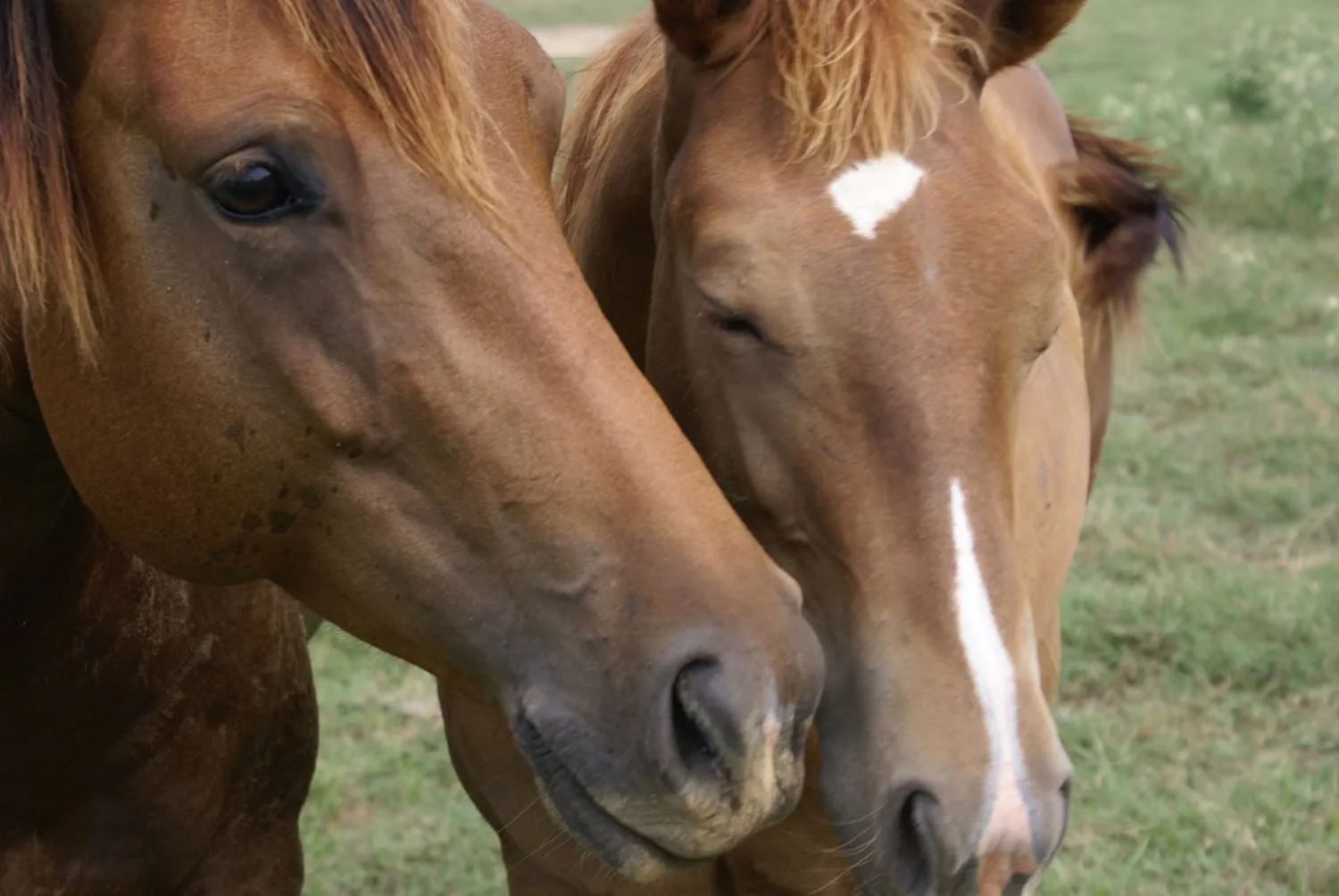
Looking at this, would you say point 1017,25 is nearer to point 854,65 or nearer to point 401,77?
point 854,65

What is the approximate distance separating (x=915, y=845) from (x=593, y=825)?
44 centimetres

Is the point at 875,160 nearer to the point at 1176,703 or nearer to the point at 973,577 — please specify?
the point at 973,577

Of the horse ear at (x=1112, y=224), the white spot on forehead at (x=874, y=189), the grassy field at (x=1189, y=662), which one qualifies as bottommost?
the grassy field at (x=1189, y=662)

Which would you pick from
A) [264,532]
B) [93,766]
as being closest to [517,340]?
[264,532]

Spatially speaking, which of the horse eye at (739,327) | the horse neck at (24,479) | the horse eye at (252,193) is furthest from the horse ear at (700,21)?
the horse neck at (24,479)

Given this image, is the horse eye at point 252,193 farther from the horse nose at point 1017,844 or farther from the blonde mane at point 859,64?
the horse nose at point 1017,844

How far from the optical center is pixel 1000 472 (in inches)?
77.7

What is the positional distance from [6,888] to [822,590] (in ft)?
4.34

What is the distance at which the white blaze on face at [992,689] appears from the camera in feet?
5.85

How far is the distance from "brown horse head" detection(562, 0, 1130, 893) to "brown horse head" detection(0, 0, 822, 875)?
0.85 feet

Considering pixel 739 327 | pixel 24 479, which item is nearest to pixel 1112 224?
pixel 739 327

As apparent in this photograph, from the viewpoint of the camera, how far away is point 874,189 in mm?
2002

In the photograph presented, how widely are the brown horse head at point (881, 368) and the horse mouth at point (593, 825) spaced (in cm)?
33

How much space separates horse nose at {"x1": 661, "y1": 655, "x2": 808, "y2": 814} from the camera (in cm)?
155
